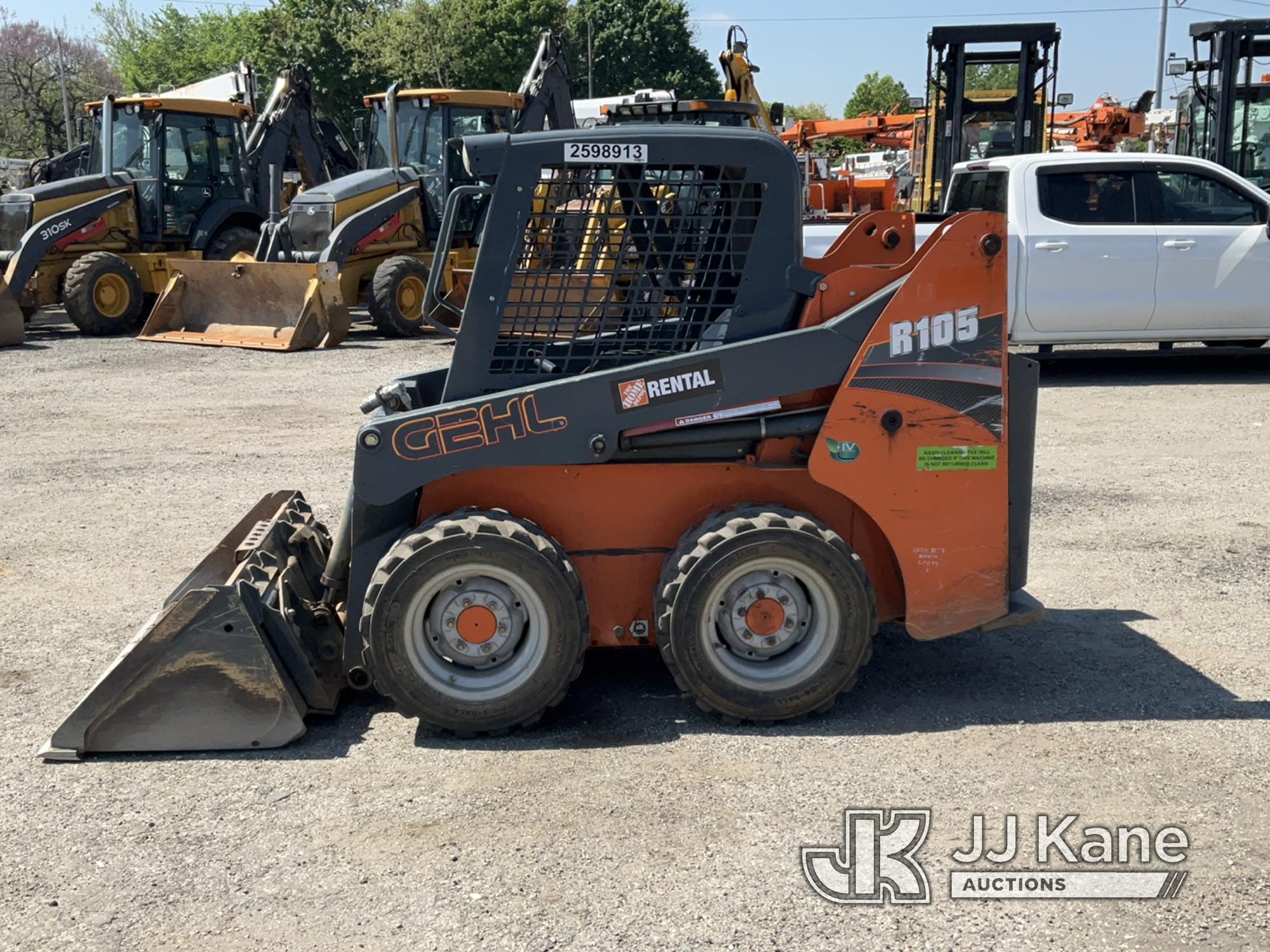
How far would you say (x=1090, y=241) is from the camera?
37.2 feet

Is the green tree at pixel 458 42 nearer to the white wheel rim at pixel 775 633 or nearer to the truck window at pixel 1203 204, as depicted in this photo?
the truck window at pixel 1203 204

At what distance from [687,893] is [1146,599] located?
352 centimetres

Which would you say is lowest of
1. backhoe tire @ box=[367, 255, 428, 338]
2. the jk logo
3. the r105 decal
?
the jk logo

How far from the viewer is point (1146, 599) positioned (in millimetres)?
6195

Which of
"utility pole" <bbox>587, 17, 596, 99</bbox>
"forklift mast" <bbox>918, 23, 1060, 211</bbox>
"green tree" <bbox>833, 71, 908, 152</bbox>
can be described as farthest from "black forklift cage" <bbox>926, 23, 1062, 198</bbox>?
"green tree" <bbox>833, 71, 908, 152</bbox>

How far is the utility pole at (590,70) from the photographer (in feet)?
152

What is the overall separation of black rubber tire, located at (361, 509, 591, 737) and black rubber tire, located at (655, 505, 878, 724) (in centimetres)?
34

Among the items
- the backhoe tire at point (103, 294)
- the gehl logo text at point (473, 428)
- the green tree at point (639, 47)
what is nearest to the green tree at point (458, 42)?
the green tree at point (639, 47)

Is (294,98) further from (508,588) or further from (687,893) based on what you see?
(687,893)

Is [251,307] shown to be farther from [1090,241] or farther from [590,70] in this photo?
[590,70]

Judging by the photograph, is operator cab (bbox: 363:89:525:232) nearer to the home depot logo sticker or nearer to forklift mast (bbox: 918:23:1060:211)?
forklift mast (bbox: 918:23:1060:211)

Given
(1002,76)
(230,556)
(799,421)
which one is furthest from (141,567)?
(1002,76)

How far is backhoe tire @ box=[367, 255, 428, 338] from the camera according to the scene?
16297 mm

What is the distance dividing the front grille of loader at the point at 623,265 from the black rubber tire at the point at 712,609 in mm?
780
